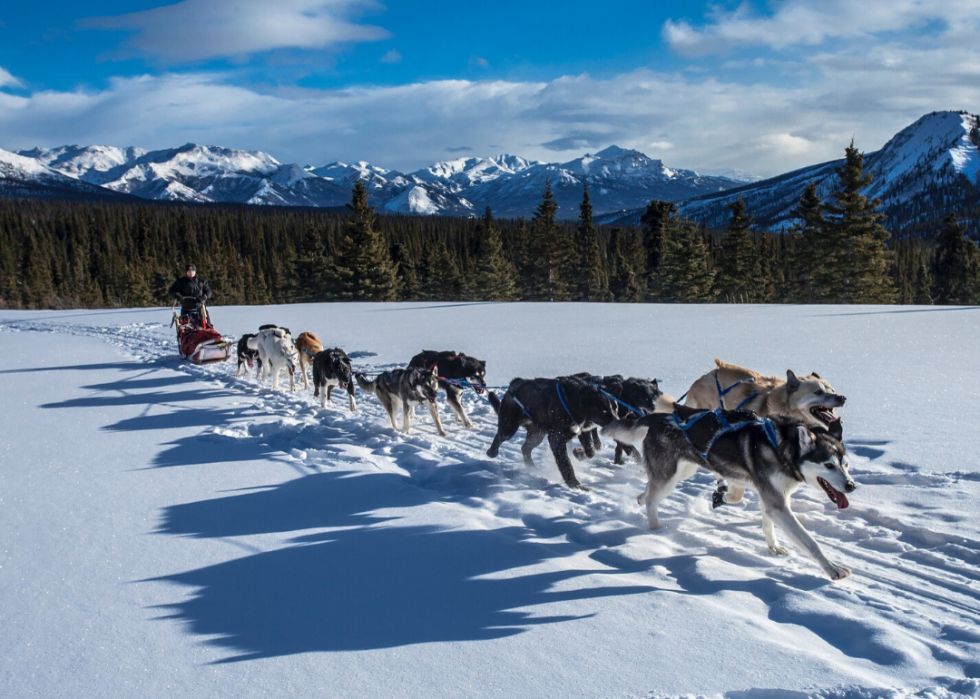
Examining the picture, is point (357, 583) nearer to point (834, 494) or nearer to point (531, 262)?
point (834, 494)

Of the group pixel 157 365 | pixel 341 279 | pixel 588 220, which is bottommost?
pixel 157 365

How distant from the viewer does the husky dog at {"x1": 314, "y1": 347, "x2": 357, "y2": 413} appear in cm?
828

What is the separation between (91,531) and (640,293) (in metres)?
47.5

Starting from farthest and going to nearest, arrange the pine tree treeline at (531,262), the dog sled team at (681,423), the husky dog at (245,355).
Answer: the pine tree treeline at (531,262) → the husky dog at (245,355) → the dog sled team at (681,423)

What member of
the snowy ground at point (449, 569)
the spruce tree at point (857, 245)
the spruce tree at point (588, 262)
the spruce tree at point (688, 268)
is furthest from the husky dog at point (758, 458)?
the spruce tree at point (588, 262)

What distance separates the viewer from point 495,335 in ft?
48.2

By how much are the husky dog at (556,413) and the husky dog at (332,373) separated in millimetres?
3163

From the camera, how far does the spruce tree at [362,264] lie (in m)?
40.1

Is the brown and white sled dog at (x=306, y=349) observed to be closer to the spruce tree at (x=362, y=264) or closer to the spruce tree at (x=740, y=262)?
the spruce tree at (x=362, y=264)

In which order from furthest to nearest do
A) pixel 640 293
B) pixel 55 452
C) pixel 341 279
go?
pixel 640 293 < pixel 341 279 < pixel 55 452

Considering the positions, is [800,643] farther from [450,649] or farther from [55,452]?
[55,452]

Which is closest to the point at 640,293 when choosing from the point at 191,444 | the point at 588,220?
the point at 588,220

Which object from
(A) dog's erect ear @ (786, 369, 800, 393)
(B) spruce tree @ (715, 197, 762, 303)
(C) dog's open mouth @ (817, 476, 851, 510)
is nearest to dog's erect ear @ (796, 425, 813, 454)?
(C) dog's open mouth @ (817, 476, 851, 510)

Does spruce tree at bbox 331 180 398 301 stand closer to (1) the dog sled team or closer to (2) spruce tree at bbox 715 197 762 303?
(2) spruce tree at bbox 715 197 762 303
